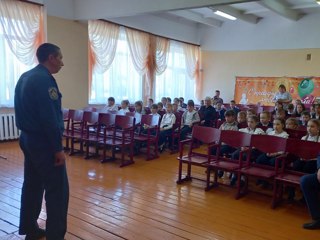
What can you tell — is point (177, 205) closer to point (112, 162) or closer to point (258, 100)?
point (112, 162)

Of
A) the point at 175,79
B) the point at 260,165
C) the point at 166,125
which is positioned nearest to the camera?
the point at 260,165

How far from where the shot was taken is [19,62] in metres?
6.39

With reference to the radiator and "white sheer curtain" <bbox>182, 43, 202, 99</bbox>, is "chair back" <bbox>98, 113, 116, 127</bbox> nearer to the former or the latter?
the radiator

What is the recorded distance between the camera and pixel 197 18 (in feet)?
31.9

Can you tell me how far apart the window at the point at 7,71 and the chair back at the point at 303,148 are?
5550 mm

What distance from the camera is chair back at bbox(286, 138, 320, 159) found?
3.25 meters

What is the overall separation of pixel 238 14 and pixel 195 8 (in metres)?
4.03

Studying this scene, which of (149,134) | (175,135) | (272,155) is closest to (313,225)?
(272,155)

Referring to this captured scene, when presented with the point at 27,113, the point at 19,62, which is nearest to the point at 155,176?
the point at 27,113

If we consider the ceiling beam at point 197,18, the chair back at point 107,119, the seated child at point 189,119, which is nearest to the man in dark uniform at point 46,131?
the chair back at point 107,119

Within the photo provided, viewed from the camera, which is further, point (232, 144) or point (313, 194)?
point (232, 144)

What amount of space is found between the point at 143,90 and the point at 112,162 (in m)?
4.80

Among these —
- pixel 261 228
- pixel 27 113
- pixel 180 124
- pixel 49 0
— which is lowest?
pixel 261 228

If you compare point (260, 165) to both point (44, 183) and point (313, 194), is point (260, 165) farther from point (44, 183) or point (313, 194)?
point (44, 183)
